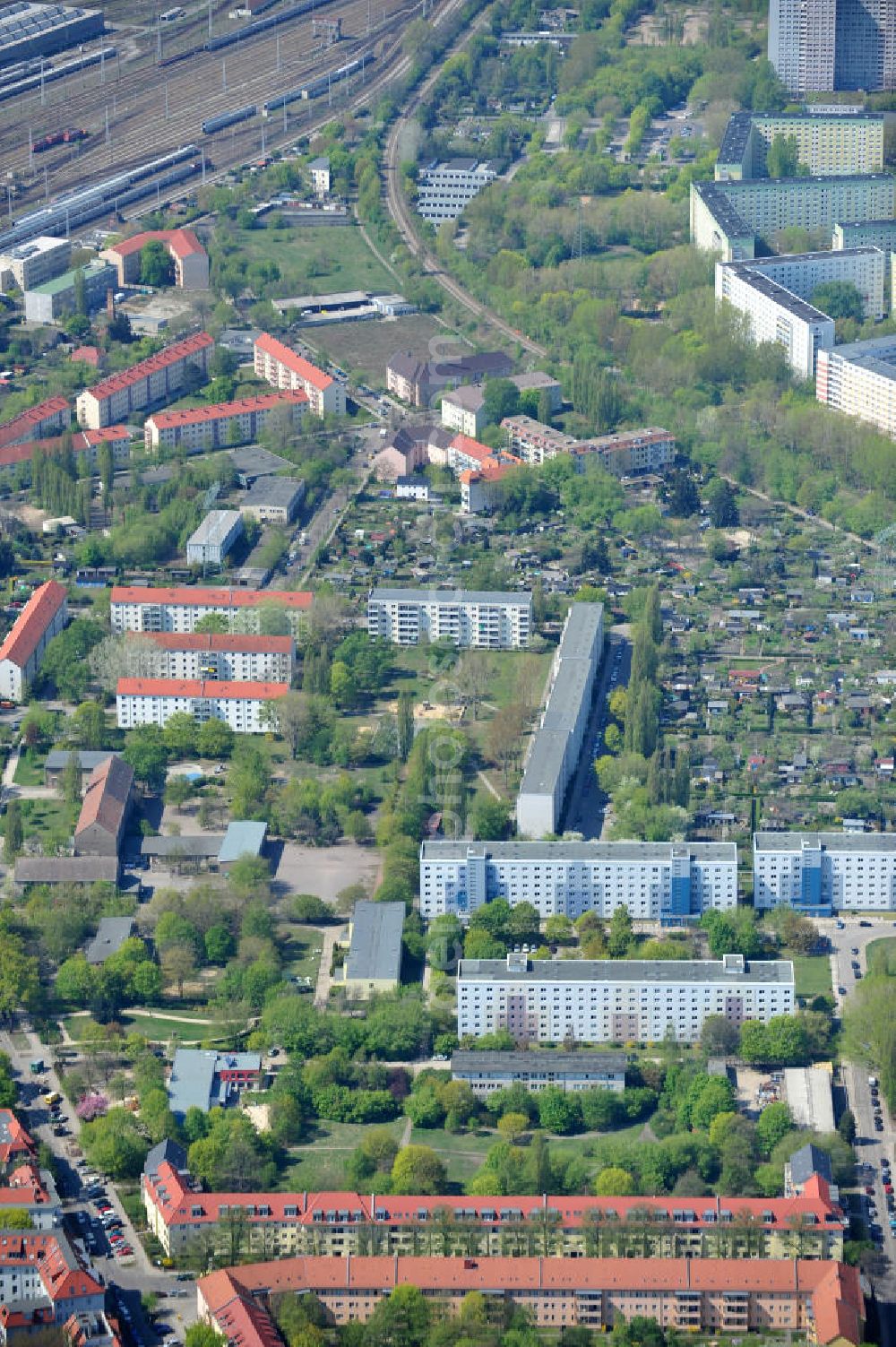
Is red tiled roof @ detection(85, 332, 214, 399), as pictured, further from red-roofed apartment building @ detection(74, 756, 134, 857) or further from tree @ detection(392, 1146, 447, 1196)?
tree @ detection(392, 1146, 447, 1196)

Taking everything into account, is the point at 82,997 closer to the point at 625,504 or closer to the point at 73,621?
the point at 73,621

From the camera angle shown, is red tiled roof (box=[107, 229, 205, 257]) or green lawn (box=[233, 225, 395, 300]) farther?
green lawn (box=[233, 225, 395, 300])

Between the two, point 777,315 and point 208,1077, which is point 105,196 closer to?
point 777,315

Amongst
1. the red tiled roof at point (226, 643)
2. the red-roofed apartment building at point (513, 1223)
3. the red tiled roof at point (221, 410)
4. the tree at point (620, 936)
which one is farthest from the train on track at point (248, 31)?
the red-roofed apartment building at point (513, 1223)

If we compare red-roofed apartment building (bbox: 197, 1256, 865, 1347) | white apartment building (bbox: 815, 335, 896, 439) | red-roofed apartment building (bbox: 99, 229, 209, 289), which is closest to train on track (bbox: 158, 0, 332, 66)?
red-roofed apartment building (bbox: 99, 229, 209, 289)

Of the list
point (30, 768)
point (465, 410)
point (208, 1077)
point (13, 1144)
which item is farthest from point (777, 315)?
point (13, 1144)

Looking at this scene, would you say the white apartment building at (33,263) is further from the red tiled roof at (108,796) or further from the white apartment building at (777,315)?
the red tiled roof at (108,796)
